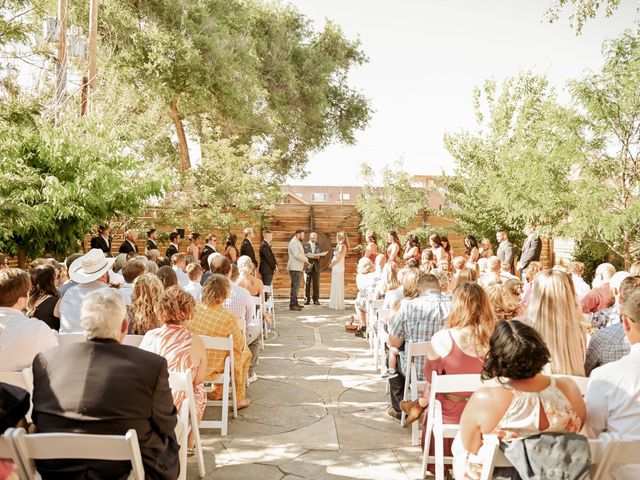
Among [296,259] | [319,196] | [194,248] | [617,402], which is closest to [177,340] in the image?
[617,402]

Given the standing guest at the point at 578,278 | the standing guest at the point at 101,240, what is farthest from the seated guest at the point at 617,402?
the standing guest at the point at 101,240

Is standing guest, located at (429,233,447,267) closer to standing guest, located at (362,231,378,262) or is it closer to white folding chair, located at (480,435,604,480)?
standing guest, located at (362,231,378,262)

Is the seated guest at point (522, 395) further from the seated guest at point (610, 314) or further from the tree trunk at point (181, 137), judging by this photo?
the tree trunk at point (181, 137)

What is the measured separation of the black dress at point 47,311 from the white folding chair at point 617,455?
181 inches

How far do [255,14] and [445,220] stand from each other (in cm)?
987

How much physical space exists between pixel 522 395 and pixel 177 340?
98.2 inches

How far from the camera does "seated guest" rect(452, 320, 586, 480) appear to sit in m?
2.50

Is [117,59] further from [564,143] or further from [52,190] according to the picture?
[564,143]

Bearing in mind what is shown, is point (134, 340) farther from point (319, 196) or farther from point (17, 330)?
point (319, 196)

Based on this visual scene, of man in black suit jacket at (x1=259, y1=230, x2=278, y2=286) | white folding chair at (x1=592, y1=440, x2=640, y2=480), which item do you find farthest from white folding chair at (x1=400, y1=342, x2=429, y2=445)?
man in black suit jacket at (x1=259, y1=230, x2=278, y2=286)

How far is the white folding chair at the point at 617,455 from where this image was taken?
7.91 ft

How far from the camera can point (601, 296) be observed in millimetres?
5961

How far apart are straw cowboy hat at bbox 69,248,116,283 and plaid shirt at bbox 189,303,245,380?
3.71 ft

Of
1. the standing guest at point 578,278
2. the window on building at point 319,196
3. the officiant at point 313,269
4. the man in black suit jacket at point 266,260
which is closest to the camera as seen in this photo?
the standing guest at point 578,278
